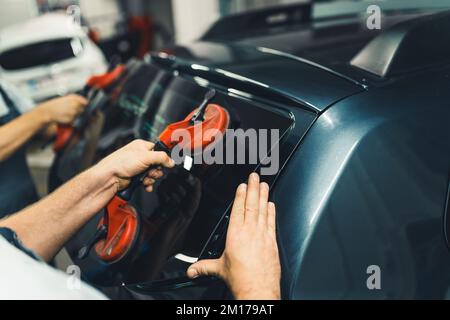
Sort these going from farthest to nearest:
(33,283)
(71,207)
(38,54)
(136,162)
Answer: (38,54)
(71,207)
(136,162)
(33,283)

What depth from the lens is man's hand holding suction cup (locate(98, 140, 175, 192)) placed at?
1.14m

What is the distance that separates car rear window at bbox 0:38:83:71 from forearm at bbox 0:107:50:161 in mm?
1006

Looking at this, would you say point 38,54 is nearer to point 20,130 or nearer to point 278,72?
point 20,130

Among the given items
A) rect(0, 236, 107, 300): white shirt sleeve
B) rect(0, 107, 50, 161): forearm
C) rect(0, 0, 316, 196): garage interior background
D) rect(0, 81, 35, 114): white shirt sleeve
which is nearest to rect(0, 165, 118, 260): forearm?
rect(0, 236, 107, 300): white shirt sleeve

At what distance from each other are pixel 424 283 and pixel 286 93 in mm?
524

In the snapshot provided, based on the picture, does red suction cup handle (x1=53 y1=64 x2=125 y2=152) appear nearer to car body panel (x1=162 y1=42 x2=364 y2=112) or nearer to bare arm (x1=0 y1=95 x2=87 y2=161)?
bare arm (x1=0 y1=95 x2=87 y2=161)

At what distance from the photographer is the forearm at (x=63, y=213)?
4.05 feet

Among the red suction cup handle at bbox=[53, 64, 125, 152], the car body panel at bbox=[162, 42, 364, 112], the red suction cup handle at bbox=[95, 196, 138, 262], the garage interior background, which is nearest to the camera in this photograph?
the car body panel at bbox=[162, 42, 364, 112]

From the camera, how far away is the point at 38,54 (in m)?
2.76

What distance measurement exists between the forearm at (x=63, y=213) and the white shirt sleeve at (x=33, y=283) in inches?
11.9

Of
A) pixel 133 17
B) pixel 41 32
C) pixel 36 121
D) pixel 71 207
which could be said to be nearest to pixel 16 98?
pixel 36 121

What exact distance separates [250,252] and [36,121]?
1240mm

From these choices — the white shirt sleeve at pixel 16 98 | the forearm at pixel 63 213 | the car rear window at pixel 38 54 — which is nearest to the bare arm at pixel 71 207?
the forearm at pixel 63 213
